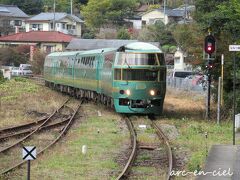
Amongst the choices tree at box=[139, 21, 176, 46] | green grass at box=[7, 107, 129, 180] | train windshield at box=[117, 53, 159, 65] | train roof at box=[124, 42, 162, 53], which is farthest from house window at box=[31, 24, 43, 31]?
green grass at box=[7, 107, 129, 180]

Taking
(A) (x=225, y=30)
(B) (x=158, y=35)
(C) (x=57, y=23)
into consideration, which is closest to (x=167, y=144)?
(A) (x=225, y=30)

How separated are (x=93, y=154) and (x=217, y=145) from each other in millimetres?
3124

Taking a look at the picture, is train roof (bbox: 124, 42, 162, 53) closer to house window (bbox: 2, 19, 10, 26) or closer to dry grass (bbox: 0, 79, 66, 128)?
dry grass (bbox: 0, 79, 66, 128)

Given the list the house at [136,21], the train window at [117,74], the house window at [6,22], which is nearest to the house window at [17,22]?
the house window at [6,22]

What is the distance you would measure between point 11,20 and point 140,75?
3796 inches

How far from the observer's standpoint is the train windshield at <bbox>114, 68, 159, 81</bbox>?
2520cm

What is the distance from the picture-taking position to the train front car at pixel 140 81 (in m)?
25.1

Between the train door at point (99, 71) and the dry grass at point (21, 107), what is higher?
the train door at point (99, 71)

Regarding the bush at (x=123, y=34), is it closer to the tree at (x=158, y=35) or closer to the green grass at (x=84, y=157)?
the tree at (x=158, y=35)

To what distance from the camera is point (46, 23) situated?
110688 mm

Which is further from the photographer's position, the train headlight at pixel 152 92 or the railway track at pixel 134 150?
the train headlight at pixel 152 92

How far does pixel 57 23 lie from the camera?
110 meters

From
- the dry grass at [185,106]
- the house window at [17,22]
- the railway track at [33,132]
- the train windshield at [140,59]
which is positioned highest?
the house window at [17,22]

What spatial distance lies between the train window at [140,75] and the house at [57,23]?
80.9 metres
